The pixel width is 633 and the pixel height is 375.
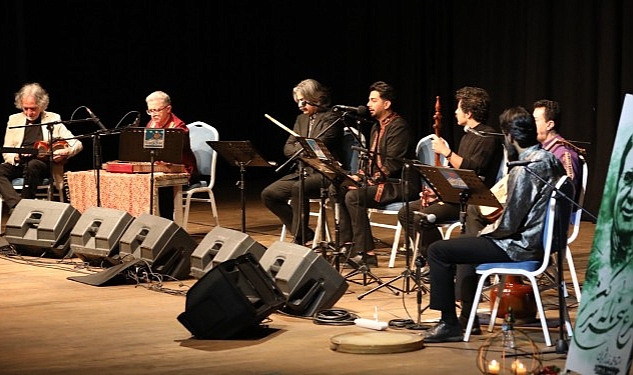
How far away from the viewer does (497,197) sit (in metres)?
5.66

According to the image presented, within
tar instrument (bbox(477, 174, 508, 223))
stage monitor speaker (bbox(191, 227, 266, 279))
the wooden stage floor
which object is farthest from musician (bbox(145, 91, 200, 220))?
tar instrument (bbox(477, 174, 508, 223))

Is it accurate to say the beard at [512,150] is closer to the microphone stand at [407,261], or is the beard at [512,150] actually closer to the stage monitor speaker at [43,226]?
the microphone stand at [407,261]

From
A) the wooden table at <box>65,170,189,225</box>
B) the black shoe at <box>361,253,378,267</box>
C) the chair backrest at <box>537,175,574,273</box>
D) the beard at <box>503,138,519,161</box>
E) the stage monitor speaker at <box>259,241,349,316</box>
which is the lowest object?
the black shoe at <box>361,253,378,267</box>

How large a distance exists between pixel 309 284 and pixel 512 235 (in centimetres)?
120

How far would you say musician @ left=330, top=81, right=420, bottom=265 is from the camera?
733cm

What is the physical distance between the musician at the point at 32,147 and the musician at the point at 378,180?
2320mm

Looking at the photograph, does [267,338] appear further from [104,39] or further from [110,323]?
[104,39]

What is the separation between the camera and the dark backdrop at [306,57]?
939cm

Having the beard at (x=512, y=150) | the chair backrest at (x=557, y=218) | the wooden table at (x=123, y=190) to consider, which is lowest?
the wooden table at (x=123, y=190)

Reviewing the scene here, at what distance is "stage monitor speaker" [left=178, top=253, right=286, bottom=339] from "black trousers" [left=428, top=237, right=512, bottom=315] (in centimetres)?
79

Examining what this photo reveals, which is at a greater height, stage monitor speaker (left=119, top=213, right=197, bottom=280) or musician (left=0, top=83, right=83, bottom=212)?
musician (left=0, top=83, right=83, bottom=212)

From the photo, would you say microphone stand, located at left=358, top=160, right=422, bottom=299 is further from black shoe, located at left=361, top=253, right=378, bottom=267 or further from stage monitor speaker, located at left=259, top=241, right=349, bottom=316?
black shoe, located at left=361, top=253, right=378, bottom=267

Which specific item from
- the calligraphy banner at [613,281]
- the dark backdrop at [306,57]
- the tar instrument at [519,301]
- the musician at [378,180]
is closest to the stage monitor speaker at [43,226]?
the musician at [378,180]

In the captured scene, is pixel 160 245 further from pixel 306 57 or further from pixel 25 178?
pixel 306 57
